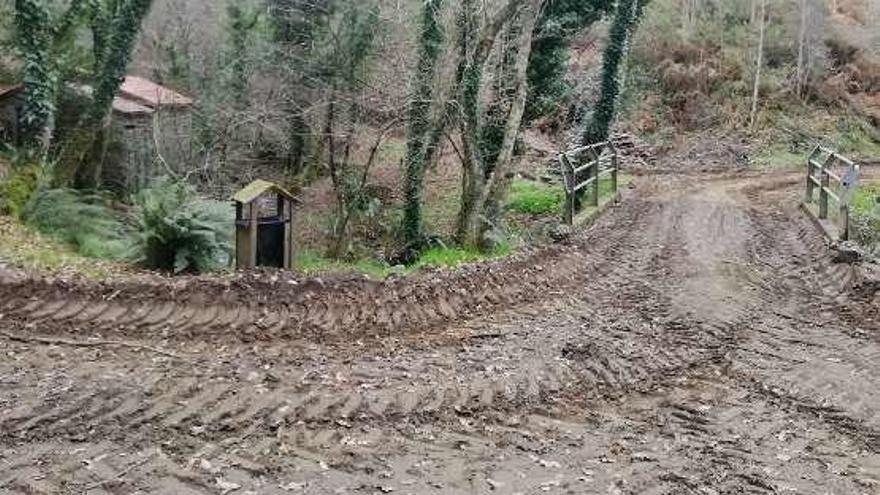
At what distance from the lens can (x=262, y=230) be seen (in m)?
9.91

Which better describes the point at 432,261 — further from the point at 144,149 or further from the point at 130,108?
the point at 130,108

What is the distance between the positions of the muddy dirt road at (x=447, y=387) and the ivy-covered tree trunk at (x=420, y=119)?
15.3 feet

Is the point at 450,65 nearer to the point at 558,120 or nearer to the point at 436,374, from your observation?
the point at 436,374

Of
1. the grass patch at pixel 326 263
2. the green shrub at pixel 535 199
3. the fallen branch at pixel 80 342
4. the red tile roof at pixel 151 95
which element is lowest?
the grass patch at pixel 326 263

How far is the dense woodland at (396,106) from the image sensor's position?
14195 millimetres

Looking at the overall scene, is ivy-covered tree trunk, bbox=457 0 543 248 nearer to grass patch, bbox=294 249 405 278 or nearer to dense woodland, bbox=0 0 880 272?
dense woodland, bbox=0 0 880 272

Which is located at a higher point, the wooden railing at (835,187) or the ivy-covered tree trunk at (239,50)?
the ivy-covered tree trunk at (239,50)

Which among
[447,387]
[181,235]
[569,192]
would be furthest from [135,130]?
[447,387]

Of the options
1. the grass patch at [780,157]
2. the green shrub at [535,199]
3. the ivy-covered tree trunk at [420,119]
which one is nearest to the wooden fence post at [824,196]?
the green shrub at [535,199]

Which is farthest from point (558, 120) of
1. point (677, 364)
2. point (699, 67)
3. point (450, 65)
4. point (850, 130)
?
point (677, 364)

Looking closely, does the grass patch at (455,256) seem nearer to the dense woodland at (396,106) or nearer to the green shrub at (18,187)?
the dense woodland at (396,106)

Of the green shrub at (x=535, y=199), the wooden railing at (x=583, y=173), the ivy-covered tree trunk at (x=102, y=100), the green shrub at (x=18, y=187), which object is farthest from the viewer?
the green shrub at (x=535, y=199)

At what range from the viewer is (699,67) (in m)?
32.0

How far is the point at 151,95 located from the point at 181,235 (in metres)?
20.7
